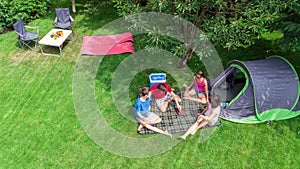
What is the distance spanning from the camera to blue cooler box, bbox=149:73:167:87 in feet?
24.3

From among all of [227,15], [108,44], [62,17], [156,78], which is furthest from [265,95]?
[62,17]

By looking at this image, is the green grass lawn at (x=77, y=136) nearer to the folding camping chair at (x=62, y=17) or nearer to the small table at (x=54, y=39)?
the small table at (x=54, y=39)

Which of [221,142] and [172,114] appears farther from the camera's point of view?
[172,114]

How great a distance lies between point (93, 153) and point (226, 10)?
4.32 m

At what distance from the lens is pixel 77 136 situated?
6.38 meters

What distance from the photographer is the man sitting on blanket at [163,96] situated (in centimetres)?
690

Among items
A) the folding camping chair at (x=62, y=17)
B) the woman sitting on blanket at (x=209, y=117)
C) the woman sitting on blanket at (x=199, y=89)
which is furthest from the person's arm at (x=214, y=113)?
the folding camping chair at (x=62, y=17)

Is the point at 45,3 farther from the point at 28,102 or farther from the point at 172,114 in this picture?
the point at 172,114

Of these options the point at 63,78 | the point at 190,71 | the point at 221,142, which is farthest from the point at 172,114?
the point at 63,78

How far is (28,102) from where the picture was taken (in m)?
7.23

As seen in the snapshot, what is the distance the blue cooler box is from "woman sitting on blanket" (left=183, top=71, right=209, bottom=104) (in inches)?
25.1

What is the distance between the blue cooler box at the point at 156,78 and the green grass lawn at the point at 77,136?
411 mm

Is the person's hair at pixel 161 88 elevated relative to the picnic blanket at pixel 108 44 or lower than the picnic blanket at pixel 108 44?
elevated

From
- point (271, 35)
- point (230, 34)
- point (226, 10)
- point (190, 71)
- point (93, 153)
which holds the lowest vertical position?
point (93, 153)
